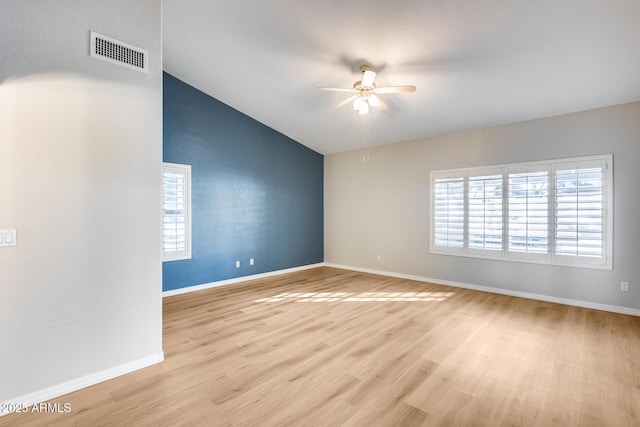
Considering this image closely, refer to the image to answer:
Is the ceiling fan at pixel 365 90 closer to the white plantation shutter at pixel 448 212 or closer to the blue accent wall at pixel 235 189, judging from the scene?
the white plantation shutter at pixel 448 212

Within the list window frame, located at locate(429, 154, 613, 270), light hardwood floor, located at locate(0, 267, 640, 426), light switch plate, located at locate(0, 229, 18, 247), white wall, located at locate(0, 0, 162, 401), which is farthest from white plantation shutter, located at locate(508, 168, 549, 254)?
light switch plate, located at locate(0, 229, 18, 247)

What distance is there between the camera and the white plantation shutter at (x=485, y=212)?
4.82 meters

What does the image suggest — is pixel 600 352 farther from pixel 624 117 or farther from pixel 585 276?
pixel 624 117

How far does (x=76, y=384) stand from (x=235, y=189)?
3.83 meters

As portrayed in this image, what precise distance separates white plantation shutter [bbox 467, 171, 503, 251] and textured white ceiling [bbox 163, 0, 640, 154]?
37.6 inches

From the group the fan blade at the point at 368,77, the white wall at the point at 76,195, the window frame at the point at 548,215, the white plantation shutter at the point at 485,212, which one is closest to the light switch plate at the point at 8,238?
the white wall at the point at 76,195

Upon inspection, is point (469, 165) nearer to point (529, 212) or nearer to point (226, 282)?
point (529, 212)

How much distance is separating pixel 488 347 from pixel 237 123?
524 cm

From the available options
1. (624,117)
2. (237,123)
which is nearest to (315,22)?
(237,123)

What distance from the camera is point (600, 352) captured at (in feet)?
9.22

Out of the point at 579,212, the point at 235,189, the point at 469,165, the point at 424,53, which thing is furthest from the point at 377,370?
the point at 235,189

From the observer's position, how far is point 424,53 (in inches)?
133

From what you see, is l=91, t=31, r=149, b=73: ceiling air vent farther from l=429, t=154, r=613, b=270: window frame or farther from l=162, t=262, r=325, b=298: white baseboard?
l=429, t=154, r=613, b=270: window frame

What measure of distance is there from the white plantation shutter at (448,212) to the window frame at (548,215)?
0.04 m
